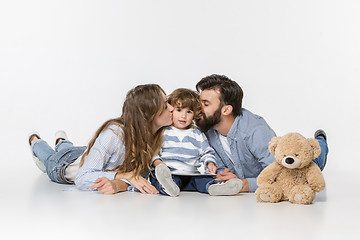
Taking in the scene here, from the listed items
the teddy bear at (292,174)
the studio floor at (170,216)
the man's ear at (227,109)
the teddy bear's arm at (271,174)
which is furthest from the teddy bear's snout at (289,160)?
the man's ear at (227,109)

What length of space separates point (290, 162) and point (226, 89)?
2.81 feet

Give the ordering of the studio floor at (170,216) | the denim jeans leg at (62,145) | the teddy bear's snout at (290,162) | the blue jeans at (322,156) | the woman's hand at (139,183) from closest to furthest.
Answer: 1. the studio floor at (170,216)
2. the teddy bear's snout at (290,162)
3. the woman's hand at (139,183)
4. the blue jeans at (322,156)
5. the denim jeans leg at (62,145)

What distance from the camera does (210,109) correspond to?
3938 millimetres

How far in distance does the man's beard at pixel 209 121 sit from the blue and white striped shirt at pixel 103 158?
54cm

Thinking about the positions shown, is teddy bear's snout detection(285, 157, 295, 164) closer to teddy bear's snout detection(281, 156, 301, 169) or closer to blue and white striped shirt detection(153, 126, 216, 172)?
teddy bear's snout detection(281, 156, 301, 169)

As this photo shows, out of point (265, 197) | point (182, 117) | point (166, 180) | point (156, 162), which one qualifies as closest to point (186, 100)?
point (182, 117)

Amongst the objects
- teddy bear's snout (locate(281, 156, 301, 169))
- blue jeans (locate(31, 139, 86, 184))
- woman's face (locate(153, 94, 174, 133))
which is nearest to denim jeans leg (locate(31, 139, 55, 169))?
blue jeans (locate(31, 139, 86, 184))

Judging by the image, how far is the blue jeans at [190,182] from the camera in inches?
146

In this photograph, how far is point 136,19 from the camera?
20.7 ft

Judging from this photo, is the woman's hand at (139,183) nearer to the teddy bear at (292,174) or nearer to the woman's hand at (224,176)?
the woman's hand at (224,176)

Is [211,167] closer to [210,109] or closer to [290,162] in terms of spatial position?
[210,109]

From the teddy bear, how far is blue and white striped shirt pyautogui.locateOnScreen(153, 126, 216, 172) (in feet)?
1.71

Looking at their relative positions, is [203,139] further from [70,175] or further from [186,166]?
[70,175]
